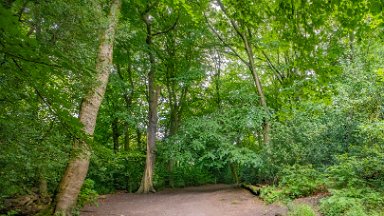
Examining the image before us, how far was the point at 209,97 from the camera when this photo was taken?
17453 millimetres

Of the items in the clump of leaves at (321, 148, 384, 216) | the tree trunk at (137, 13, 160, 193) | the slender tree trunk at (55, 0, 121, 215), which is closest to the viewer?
the slender tree trunk at (55, 0, 121, 215)

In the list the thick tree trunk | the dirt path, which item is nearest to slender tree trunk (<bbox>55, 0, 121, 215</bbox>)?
the dirt path

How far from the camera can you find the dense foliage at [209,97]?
3592 millimetres

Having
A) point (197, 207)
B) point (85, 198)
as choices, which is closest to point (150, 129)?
point (197, 207)

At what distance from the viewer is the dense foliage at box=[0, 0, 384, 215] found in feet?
11.8

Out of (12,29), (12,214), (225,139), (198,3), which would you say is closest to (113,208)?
(12,214)

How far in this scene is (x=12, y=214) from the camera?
604cm

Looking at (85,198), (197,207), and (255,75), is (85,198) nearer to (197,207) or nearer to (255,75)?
(197,207)

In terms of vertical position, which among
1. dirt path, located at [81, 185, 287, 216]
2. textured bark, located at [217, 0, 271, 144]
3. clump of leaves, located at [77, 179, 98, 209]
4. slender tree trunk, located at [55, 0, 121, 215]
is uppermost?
textured bark, located at [217, 0, 271, 144]

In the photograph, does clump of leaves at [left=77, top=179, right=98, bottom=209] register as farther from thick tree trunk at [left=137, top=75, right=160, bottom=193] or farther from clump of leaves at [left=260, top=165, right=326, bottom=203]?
thick tree trunk at [left=137, top=75, right=160, bottom=193]

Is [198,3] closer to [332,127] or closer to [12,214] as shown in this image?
[332,127]

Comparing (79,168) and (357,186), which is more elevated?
(79,168)

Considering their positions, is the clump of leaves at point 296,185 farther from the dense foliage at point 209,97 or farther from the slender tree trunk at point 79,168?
the slender tree trunk at point 79,168

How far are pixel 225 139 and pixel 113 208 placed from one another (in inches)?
204
